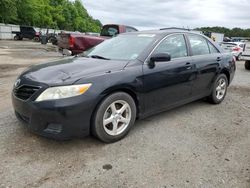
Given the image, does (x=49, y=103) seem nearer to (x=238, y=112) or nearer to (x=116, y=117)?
(x=116, y=117)

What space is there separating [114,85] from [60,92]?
70 cm

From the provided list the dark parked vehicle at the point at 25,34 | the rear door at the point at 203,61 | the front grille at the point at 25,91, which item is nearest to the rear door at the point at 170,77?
the rear door at the point at 203,61

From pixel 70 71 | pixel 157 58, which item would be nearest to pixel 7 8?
pixel 70 71

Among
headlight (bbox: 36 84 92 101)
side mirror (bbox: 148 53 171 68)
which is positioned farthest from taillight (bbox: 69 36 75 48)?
headlight (bbox: 36 84 92 101)

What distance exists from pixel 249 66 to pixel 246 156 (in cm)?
1000

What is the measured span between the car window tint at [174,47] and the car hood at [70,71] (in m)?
0.80

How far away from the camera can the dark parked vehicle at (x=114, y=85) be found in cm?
298

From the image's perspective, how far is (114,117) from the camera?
3.40 m

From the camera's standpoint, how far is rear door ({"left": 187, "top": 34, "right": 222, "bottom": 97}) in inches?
182

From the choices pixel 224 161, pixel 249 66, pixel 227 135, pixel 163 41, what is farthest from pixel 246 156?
pixel 249 66

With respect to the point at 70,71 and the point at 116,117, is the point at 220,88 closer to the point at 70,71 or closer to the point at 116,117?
the point at 116,117

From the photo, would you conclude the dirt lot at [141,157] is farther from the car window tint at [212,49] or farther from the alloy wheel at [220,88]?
the car window tint at [212,49]

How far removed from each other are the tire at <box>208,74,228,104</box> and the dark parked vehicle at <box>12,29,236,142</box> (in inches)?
15.2

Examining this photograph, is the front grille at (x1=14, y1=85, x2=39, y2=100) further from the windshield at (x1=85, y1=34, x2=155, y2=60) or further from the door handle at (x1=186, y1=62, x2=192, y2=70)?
the door handle at (x1=186, y1=62, x2=192, y2=70)
